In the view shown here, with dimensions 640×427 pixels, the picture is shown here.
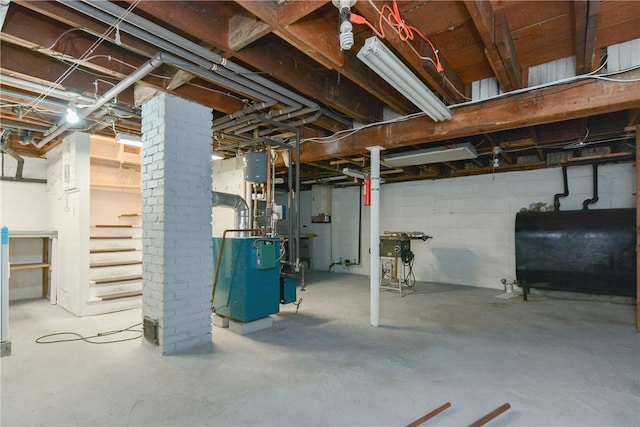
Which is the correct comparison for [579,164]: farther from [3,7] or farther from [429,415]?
[3,7]

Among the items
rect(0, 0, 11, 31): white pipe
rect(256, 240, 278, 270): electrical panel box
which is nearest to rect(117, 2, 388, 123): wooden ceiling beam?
rect(0, 0, 11, 31): white pipe

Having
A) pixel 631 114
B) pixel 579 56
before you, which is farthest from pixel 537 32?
pixel 631 114

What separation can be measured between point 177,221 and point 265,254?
3.28ft

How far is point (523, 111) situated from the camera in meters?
2.90

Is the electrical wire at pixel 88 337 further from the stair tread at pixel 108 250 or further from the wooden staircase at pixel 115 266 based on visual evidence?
the stair tread at pixel 108 250

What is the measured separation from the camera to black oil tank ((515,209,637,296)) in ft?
14.4

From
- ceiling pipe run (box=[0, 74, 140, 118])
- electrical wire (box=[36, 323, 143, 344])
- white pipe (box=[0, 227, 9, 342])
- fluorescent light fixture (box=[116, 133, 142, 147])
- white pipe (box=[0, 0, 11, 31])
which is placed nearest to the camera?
white pipe (box=[0, 0, 11, 31])

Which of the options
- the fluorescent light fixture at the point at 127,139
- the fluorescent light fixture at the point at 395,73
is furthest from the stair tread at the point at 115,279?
the fluorescent light fixture at the point at 395,73

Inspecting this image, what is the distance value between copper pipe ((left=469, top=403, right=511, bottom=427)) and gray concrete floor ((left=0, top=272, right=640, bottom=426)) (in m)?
0.04

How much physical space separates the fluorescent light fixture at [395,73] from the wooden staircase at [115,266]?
4.37 meters

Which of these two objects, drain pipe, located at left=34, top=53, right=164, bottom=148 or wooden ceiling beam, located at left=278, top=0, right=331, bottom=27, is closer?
wooden ceiling beam, located at left=278, top=0, right=331, bottom=27

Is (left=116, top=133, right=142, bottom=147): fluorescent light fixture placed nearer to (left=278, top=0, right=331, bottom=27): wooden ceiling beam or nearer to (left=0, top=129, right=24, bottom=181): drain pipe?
(left=0, top=129, right=24, bottom=181): drain pipe

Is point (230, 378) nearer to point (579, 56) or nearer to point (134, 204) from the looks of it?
point (579, 56)

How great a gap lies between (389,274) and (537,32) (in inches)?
179
